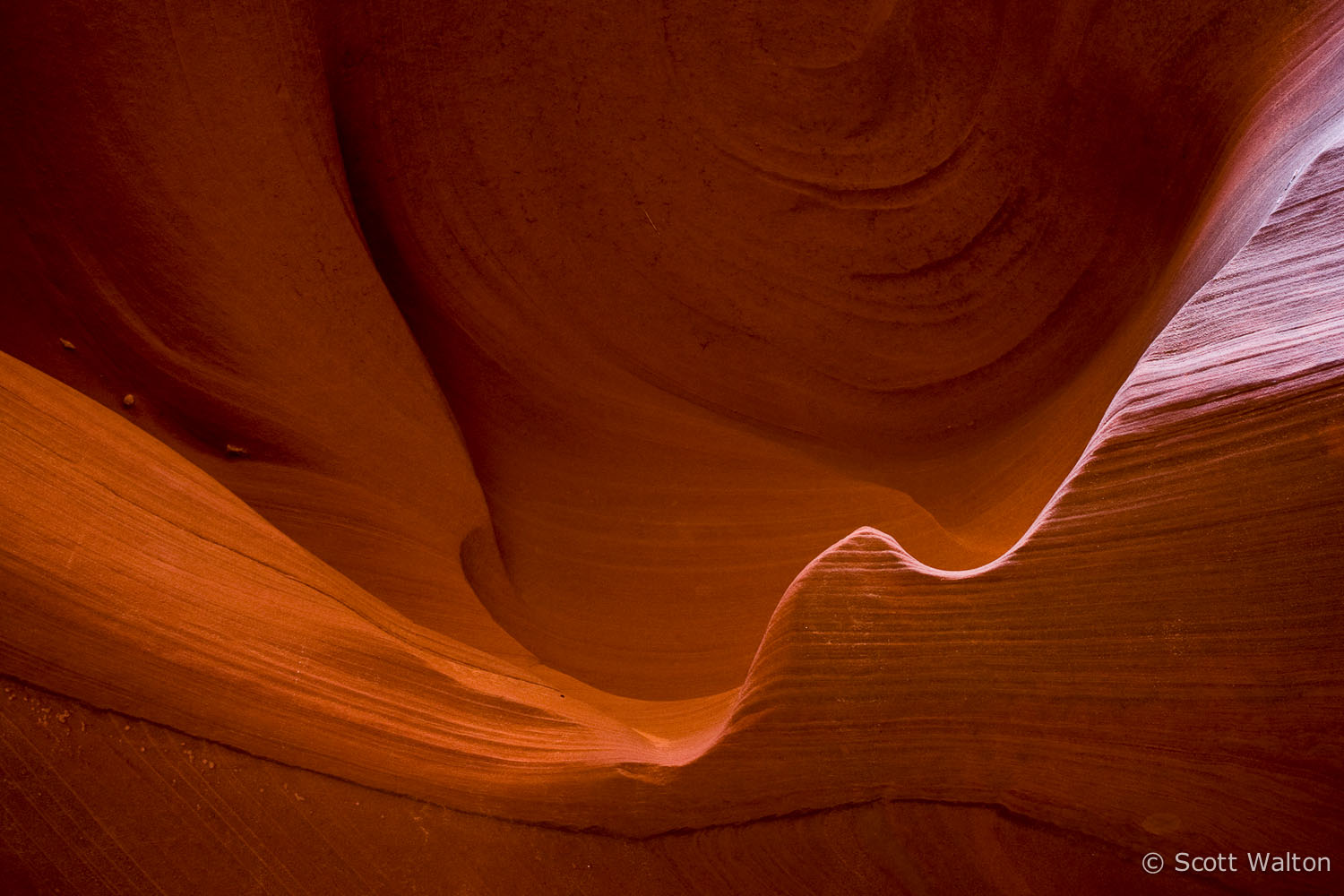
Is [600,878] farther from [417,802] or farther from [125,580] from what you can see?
[125,580]

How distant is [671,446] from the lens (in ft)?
5.70

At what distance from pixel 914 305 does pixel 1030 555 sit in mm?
790

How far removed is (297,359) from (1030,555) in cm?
119

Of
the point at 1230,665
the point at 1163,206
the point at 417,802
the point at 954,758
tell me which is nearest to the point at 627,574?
the point at 417,802

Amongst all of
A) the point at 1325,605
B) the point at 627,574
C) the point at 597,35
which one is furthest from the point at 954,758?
the point at 597,35

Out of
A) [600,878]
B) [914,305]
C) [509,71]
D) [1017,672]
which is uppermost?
[509,71]

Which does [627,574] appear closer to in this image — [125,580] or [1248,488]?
[125,580]

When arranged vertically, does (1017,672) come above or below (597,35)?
below

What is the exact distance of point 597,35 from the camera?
176cm

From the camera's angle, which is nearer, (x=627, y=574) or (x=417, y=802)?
(x=417, y=802)

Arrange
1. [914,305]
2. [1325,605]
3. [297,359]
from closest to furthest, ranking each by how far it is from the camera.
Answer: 1. [1325,605]
2. [297,359]
3. [914,305]

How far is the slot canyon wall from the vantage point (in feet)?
3.28

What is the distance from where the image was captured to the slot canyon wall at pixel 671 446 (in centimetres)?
100

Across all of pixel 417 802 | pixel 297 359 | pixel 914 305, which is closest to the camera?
pixel 417 802
